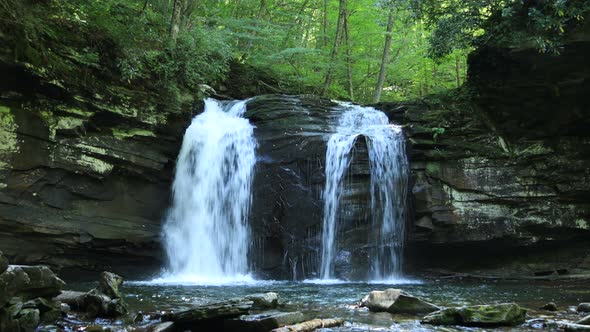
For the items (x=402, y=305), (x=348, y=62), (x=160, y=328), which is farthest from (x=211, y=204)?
(x=348, y=62)

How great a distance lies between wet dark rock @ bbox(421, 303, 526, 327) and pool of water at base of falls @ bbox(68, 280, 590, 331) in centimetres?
15

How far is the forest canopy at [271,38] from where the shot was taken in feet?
34.8

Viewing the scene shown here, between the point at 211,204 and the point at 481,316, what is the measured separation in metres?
9.34

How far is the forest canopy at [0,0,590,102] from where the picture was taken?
1062 centimetres

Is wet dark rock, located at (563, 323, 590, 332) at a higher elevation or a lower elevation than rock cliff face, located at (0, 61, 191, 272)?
lower

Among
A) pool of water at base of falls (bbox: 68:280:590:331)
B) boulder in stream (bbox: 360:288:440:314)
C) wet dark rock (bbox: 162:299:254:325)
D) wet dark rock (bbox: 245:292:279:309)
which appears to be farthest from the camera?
wet dark rock (bbox: 245:292:279:309)

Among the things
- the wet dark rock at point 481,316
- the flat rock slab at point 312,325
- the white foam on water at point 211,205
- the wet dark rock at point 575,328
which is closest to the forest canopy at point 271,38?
the white foam on water at point 211,205

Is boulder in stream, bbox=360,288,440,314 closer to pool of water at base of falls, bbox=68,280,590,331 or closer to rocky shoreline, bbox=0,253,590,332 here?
rocky shoreline, bbox=0,253,590,332

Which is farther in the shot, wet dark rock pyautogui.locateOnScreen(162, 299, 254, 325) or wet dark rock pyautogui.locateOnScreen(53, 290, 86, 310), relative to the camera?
wet dark rock pyautogui.locateOnScreen(53, 290, 86, 310)

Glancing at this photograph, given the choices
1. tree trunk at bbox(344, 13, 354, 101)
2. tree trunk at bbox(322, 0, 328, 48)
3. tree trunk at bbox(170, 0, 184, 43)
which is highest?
tree trunk at bbox(322, 0, 328, 48)

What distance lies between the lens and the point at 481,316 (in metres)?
5.71

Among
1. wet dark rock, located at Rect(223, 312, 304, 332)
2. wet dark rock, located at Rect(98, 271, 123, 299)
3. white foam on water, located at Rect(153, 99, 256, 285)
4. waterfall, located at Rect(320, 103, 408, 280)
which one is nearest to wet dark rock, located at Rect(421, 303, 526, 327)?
wet dark rock, located at Rect(223, 312, 304, 332)

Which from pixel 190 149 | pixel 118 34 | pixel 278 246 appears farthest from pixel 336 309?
pixel 118 34

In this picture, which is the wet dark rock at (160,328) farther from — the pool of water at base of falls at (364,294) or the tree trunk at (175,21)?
the tree trunk at (175,21)
